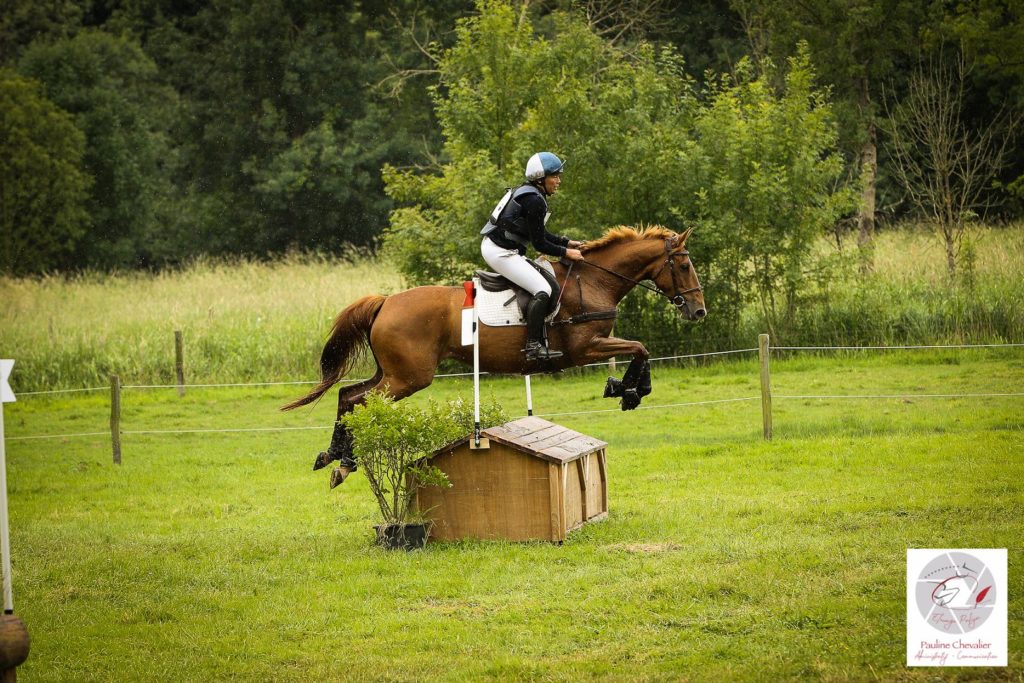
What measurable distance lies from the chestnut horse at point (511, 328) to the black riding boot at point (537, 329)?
10 centimetres

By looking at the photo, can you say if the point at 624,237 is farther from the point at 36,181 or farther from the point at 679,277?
the point at 36,181

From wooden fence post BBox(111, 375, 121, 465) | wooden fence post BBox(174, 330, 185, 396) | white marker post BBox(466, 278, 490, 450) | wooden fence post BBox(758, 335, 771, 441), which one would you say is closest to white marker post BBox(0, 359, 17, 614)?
white marker post BBox(466, 278, 490, 450)

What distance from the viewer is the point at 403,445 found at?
9.03 metres

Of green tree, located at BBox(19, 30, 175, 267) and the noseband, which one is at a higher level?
green tree, located at BBox(19, 30, 175, 267)

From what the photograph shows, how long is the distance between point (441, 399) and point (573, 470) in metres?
9.59

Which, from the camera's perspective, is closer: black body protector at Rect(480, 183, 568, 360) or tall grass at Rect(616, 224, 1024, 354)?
black body protector at Rect(480, 183, 568, 360)

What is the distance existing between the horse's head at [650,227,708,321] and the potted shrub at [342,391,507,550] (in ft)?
7.25

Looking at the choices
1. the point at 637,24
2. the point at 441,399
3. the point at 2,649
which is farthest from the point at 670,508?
the point at 637,24

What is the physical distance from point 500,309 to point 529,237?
2.23ft

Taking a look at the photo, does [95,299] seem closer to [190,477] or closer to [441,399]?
[441,399]

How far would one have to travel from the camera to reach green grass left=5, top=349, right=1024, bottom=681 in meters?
6.43

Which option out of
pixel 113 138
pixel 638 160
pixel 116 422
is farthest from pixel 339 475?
pixel 113 138

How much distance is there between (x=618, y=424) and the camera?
16.5m

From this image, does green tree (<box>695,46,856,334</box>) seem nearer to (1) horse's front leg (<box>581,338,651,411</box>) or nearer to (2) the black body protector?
(1) horse's front leg (<box>581,338,651,411</box>)
